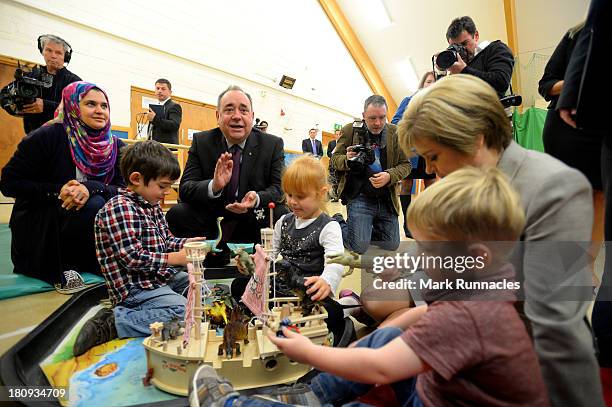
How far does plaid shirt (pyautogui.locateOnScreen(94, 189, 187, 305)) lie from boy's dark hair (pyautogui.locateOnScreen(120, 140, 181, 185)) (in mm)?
112

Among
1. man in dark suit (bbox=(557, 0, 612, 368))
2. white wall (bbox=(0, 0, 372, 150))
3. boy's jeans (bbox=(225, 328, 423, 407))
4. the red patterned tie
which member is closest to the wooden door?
white wall (bbox=(0, 0, 372, 150))

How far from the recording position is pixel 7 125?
347cm

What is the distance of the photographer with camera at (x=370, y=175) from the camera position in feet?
7.18

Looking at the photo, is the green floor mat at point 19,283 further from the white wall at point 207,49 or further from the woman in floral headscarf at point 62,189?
the white wall at point 207,49

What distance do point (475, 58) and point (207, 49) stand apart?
435cm

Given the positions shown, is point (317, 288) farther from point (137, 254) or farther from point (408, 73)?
point (408, 73)

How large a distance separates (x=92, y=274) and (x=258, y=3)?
5.38m

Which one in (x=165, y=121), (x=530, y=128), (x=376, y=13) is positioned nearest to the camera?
(x=530, y=128)

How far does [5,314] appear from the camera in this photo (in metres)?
1.45

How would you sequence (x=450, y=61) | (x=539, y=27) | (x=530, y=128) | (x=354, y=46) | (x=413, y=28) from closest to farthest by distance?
1. (x=450, y=61)
2. (x=530, y=128)
3. (x=539, y=27)
4. (x=413, y=28)
5. (x=354, y=46)

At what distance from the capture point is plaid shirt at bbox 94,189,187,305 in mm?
1321

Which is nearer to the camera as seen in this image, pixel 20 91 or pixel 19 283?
pixel 19 283

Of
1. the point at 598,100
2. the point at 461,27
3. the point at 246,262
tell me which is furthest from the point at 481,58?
the point at 246,262

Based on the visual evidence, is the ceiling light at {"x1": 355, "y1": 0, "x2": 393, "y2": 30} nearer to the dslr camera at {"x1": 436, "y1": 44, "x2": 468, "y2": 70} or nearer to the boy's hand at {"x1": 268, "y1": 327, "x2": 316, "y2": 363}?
the dslr camera at {"x1": 436, "y1": 44, "x2": 468, "y2": 70}
